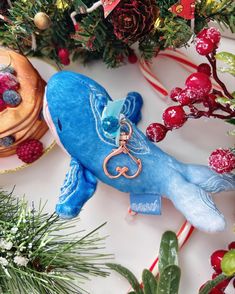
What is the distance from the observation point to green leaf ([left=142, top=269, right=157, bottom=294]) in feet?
3.15

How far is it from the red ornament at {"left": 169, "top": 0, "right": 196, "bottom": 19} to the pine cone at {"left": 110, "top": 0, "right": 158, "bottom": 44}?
0.05 m

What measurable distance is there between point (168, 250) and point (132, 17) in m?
0.47

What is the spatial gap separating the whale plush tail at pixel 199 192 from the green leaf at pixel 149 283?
13cm

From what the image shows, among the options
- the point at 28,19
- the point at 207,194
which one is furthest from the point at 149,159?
the point at 28,19

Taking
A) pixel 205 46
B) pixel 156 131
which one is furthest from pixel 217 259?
pixel 205 46

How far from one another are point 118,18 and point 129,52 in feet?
0.73

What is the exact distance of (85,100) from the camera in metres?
0.97

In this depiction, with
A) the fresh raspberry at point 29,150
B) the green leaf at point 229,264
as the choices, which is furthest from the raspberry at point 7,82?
the green leaf at point 229,264

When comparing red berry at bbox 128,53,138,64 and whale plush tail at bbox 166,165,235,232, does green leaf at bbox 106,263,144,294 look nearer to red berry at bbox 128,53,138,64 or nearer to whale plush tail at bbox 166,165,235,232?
whale plush tail at bbox 166,165,235,232

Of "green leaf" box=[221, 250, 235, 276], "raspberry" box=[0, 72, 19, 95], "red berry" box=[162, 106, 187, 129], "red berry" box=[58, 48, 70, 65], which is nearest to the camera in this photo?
"green leaf" box=[221, 250, 235, 276]

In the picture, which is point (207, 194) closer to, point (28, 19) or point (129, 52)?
point (129, 52)

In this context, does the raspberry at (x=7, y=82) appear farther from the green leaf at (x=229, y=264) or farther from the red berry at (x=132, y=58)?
the green leaf at (x=229, y=264)

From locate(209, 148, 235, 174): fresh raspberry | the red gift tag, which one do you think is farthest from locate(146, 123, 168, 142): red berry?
the red gift tag

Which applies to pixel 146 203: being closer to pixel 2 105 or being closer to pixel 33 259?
pixel 33 259
